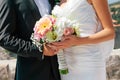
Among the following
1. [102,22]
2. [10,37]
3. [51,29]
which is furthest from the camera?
[102,22]

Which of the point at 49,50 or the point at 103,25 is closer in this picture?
the point at 49,50

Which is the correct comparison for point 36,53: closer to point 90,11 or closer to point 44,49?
point 44,49

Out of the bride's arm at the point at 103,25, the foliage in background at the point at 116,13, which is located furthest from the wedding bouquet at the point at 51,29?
the foliage in background at the point at 116,13

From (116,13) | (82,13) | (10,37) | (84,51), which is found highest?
(116,13)

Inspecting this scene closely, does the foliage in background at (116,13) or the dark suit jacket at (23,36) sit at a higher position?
the foliage in background at (116,13)

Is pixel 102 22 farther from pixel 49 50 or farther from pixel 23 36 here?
pixel 23 36

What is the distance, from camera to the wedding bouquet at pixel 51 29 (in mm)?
2699

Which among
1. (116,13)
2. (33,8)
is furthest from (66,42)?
(116,13)

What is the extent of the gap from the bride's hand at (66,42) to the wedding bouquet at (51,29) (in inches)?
1.4

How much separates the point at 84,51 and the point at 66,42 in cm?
24

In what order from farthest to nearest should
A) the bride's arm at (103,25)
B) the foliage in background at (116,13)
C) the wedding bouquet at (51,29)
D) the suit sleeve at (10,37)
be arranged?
1. the foliage in background at (116,13)
2. the bride's arm at (103,25)
3. the suit sleeve at (10,37)
4. the wedding bouquet at (51,29)

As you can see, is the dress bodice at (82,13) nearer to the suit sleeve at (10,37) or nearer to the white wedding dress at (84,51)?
the white wedding dress at (84,51)

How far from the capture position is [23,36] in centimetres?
289

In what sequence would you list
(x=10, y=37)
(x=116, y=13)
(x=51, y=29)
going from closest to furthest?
(x=51, y=29)
(x=10, y=37)
(x=116, y=13)
